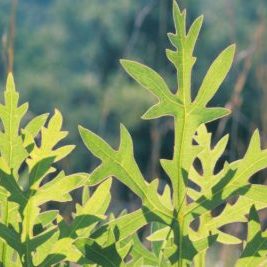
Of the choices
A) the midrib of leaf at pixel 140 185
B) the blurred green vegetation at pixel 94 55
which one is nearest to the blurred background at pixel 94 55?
the blurred green vegetation at pixel 94 55

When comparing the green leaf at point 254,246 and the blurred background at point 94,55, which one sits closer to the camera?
the green leaf at point 254,246

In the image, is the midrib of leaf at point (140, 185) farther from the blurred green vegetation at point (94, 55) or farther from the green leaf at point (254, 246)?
the blurred green vegetation at point (94, 55)

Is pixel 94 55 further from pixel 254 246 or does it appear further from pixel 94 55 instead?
pixel 254 246

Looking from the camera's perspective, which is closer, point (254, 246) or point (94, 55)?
point (254, 246)

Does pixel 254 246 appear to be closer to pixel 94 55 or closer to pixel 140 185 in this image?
pixel 140 185

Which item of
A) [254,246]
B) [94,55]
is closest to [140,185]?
[254,246]

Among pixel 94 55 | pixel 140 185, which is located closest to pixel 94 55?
pixel 94 55

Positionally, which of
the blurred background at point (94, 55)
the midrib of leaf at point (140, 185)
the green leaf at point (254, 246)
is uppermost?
the midrib of leaf at point (140, 185)

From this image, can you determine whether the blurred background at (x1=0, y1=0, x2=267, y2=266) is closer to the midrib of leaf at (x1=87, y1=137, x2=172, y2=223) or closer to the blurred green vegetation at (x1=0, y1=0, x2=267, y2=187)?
the blurred green vegetation at (x1=0, y1=0, x2=267, y2=187)

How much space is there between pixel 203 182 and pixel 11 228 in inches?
4.7

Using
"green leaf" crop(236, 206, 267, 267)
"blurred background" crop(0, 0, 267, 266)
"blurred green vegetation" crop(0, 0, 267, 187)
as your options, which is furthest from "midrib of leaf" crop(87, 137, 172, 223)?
"blurred green vegetation" crop(0, 0, 267, 187)

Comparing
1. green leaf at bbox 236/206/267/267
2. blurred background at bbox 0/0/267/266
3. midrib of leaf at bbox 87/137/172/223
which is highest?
midrib of leaf at bbox 87/137/172/223

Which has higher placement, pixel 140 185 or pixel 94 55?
pixel 140 185

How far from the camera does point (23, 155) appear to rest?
1.37ft
